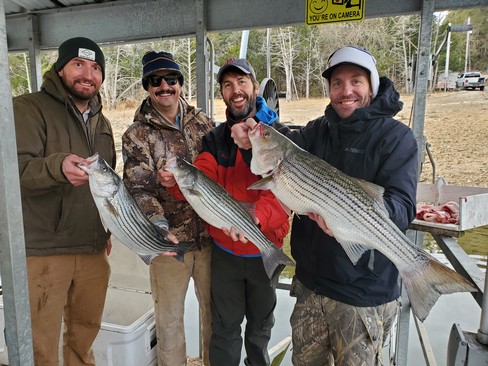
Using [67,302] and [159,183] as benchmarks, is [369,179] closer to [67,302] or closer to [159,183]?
[159,183]

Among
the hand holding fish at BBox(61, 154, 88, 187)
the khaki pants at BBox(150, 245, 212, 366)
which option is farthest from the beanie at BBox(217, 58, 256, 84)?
the khaki pants at BBox(150, 245, 212, 366)

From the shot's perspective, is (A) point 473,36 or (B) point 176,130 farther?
(A) point 473,36

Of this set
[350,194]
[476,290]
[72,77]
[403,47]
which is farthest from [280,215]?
[403,47]

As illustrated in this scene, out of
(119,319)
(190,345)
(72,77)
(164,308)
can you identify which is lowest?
(190,345)

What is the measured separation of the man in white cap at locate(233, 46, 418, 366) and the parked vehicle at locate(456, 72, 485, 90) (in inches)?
559

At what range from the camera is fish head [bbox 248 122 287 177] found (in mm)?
2266

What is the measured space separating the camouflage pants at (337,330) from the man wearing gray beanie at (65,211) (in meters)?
1.63

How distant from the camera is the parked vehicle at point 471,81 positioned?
48.8 feet

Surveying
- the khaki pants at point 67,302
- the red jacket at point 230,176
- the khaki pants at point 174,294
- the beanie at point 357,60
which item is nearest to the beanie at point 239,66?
the red jacket at point 230,176

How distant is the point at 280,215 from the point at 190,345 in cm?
267

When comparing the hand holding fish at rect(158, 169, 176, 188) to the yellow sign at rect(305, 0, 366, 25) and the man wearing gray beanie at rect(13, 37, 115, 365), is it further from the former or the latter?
the yellow sign at rect(305, 0, 366, 25)

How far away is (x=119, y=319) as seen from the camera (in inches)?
165

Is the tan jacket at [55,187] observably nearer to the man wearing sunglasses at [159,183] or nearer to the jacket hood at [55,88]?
the jacket hood at [55,88]

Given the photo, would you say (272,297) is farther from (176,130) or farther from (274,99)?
(274,99)
